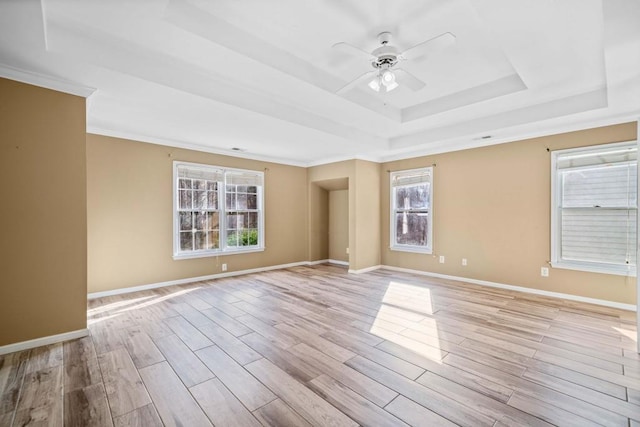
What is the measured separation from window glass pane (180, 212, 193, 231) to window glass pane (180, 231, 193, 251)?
0.09 metres

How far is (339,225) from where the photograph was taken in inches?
282

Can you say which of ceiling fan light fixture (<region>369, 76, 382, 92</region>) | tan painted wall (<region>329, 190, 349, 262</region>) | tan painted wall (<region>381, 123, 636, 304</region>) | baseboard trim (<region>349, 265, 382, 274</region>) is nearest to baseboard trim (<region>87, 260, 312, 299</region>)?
tan painted wall (<region>329, 190, 349, 262</region>)

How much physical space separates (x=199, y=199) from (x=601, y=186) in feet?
19.8

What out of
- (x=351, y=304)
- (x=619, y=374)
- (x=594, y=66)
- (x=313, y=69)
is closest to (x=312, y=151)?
(x=313, y=69)

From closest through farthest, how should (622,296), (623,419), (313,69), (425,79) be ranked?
(623,419), (313,69), (425,79), (622,296)

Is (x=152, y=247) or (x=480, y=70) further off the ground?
(x=480, y=70)

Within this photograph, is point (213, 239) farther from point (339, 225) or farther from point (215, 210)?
point (339, 225)

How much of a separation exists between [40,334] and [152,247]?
6.97ft

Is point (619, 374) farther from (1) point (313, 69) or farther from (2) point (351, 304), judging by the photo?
(1) point (313, 69)

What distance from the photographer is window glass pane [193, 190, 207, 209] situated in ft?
17.0

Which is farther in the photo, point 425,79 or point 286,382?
point 425,79

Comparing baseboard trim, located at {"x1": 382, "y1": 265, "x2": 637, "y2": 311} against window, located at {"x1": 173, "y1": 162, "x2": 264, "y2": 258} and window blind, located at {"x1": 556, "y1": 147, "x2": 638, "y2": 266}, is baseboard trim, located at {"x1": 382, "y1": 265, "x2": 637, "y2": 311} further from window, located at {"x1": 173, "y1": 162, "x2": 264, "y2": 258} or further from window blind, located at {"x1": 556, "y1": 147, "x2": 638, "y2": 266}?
window, located at {"x1": 173, "y1": 162, "x2": 264, "y2": 258}

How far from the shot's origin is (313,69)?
3000 millimetres

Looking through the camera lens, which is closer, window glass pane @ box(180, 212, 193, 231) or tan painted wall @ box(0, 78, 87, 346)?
tan painted wall @ box(0, 78, 87, 346)
